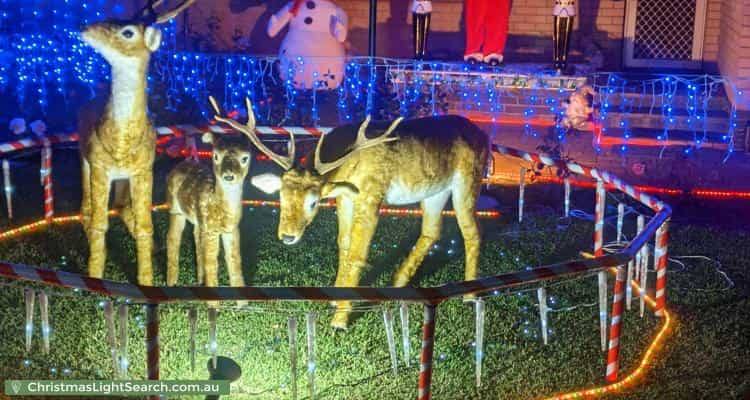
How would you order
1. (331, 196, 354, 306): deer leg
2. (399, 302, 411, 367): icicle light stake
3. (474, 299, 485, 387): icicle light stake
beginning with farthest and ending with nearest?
(331, 196, 354, 306): deer leg < (399, 302, 411, 367): icicle light stake < (474, 299, 485, 387): icicle light stake

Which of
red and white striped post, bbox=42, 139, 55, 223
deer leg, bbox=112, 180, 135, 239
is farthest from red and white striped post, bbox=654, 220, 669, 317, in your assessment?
red and white striped post, bbox=42, 139, 55, 223

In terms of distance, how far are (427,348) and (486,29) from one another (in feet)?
32.4

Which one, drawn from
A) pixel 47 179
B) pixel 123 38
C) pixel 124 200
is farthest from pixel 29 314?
pixel 47 179

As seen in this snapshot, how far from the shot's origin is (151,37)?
8.48 m

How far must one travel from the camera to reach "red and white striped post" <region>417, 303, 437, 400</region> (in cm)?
644

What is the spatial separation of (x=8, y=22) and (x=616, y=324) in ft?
33.3

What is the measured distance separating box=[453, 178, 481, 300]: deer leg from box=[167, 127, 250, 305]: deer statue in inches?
73.8

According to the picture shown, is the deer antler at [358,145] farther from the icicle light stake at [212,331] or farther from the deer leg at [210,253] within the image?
the icicle light stake at [212,331]

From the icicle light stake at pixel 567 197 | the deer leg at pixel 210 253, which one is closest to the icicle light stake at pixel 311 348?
the deer leg at pixel 210 253

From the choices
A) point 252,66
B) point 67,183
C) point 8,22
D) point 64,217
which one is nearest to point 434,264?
point 64,217

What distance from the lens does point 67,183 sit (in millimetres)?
13008

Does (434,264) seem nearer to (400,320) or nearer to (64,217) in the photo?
(400,320)

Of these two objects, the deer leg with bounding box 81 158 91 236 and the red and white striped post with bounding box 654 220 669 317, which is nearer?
the red and white striped post with bounding box 654 220 669 317

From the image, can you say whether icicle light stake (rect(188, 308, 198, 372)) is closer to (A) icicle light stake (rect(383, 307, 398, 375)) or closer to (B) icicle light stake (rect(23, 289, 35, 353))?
(B) icicle light stake (rect(23, 289, 35, 353))
